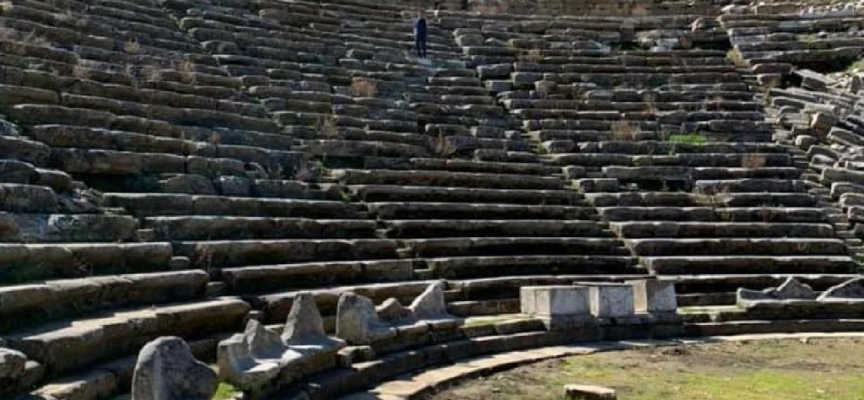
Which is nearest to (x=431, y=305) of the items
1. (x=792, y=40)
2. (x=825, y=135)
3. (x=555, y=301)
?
(x=555, y=301)

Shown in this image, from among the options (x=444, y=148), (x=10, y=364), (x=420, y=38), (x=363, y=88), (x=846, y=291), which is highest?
(x=420, y=38)

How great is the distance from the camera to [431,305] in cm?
908

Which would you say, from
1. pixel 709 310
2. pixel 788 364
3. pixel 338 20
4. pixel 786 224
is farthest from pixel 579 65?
pixel 788 364

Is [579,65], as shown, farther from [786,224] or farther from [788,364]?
[788,364]

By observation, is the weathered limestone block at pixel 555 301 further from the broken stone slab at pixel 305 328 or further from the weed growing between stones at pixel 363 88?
the weed growing between stones at pixel 363 88

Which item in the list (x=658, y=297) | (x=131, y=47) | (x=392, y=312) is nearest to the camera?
(x=392, y=312)

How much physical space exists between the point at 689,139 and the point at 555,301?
6207mm

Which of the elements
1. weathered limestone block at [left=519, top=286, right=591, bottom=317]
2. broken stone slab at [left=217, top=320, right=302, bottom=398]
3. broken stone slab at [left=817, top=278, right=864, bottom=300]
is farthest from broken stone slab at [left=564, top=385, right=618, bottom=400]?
broken stone slab at [left=817, top=278, right=864, bottom=300]

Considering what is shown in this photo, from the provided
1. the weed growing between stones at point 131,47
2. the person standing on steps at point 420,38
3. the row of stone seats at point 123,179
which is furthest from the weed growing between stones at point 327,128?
the person standing on steps at point 420,38

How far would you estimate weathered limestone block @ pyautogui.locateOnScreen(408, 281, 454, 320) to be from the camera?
898 centimetres

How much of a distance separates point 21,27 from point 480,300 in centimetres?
613

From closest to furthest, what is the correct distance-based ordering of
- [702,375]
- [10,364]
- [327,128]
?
1. [10,364]
2. [702,375]
3. [327,128]

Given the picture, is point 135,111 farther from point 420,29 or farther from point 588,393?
point 420,29

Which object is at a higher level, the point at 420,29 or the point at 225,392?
the point at 420,29
